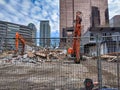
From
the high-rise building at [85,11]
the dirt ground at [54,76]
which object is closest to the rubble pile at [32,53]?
the dirt ground at [54,76]

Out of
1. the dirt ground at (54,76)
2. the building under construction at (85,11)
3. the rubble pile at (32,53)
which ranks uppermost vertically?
the building under construction at (85,11)

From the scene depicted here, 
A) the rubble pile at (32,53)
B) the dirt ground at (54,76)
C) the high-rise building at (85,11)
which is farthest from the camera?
the high-rise building at (85,11)

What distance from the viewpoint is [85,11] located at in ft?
282

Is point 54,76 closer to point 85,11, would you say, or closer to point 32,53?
point 32,53

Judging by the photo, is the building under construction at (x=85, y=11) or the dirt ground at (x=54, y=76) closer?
the dirt ground at (x=54, y=76)

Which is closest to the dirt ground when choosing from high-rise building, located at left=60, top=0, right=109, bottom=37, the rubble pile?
the rubble pile

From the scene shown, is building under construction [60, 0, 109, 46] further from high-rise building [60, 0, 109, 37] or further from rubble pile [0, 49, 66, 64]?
rubble pile [0, 49, 66, 64]

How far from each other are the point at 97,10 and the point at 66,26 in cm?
1686

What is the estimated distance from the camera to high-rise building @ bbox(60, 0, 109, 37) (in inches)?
3337

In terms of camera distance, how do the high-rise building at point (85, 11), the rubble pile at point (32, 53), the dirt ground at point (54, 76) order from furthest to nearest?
the high-rise building at point (85, 11)
the rubble pile at point (32, 53)
the dirt ground at point (54, 76)

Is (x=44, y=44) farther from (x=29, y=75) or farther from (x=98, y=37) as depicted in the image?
(x=29, y=75)

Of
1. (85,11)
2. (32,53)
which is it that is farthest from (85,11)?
(32,53)

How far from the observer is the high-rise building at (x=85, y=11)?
84.8 meters

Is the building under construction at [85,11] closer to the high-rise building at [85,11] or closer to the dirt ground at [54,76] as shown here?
the high-rise building at [85,11]
